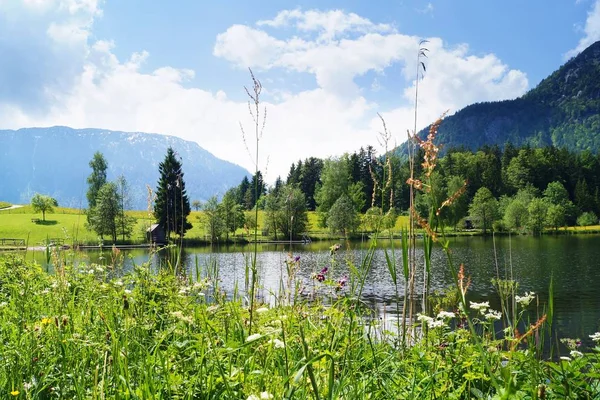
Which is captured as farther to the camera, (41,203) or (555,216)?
(555,216)

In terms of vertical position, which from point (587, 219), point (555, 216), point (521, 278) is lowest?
point (521, 278)

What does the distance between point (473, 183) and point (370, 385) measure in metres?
118

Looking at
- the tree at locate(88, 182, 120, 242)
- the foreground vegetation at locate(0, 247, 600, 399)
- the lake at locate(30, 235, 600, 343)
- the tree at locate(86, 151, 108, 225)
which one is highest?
the tree at locate(86, 151, 108, 225)

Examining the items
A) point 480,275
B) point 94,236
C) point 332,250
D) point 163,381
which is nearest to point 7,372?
point 163,381

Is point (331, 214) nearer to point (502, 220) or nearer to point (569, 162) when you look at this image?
point (502, 220)

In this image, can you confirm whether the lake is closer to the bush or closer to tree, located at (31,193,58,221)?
tree, located at (31,193,58,221)

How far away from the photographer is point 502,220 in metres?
87.7

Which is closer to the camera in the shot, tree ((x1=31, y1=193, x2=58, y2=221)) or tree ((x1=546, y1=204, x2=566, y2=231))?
tree ((x1=31, y1=193, x2=58, y2=221))

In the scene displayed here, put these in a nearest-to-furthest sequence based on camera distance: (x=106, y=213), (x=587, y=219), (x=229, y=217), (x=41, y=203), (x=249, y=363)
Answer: (x=249, y=363) < (x=229, y=217) < (x=106, y=213) < (x=41, y=203) < (x=587, y=219)

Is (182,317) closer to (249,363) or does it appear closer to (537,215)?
(249,363)

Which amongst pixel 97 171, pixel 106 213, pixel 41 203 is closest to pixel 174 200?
pixel 106 213

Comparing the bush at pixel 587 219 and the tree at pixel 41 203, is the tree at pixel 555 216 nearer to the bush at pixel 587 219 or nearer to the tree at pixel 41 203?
the bush at pixel 587 219

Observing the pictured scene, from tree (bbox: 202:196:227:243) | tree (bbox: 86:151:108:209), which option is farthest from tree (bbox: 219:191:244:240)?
tree (bbox: 86:151:108:209)

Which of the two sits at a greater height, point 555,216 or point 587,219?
point 555,216
